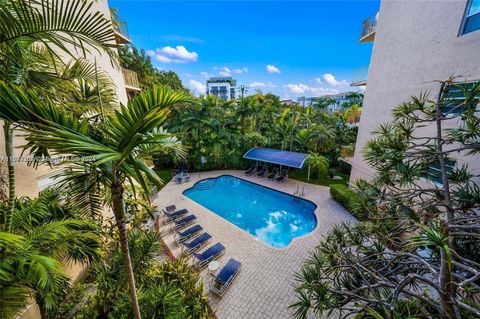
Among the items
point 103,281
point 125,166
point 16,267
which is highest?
point 125,166

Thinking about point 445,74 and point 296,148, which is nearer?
point 445,74

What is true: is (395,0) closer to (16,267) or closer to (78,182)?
(78,182)

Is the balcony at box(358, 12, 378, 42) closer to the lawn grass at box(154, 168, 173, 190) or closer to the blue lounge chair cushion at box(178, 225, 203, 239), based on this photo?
the blue lounge chair cushion at box(178, 225, 203, 239)

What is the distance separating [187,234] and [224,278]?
12.9 feet

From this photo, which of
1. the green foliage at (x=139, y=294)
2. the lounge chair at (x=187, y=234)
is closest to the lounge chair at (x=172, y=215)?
the lounge chair at (x=187, y=234)

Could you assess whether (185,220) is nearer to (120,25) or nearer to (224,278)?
(224,278)

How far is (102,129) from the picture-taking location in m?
2.15

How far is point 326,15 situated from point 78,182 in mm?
22453

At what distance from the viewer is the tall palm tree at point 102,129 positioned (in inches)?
67.8

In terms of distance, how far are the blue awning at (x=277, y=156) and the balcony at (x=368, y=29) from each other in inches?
425

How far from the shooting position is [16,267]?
9.19 ft

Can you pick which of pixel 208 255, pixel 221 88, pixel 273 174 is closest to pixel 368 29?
pixel 273 174

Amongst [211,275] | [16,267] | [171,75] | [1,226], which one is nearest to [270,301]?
[211,275]

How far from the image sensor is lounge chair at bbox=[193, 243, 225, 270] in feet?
29.9
